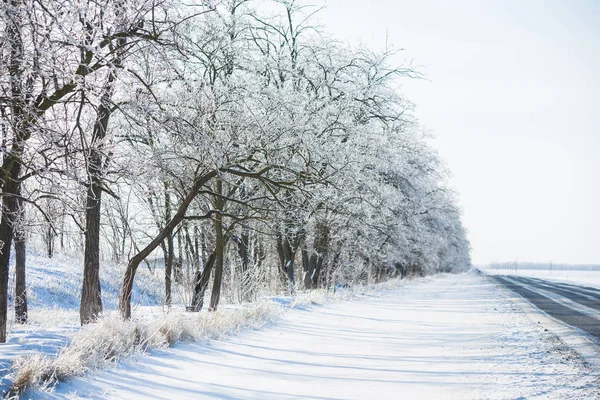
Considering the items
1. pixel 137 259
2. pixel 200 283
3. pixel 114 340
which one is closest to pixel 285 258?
pixel 200 283

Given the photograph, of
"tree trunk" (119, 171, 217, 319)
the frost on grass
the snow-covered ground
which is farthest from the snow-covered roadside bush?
"tree trunk" (119, 171, 217, 319)

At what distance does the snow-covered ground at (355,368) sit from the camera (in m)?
Result: 5.20

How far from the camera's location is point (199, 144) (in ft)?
24.6

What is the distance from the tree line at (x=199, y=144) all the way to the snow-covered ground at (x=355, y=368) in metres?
2.22

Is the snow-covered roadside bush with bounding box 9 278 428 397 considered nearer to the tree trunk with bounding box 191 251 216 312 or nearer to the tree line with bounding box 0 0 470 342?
the tree line with bounding box 0 0 470 342

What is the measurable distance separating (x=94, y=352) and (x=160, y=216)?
12.3 m

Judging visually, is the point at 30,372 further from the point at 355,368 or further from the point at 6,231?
the point at 355,368

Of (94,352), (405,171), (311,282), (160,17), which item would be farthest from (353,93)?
(94,352)

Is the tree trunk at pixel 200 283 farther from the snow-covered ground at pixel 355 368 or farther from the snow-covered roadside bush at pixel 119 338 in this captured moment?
the snow-covered ground at pixel 355 368

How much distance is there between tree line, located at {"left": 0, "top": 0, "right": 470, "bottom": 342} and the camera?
5594mm

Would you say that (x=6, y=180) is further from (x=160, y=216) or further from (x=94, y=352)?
(x=160, y=216)

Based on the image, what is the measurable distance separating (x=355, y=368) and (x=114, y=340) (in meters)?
3.11

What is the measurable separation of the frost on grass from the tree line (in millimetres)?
1500

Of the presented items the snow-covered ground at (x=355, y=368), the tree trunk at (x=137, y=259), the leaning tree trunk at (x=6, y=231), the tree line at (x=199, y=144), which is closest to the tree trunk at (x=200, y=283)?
the tree line at (x=199, y=144)
